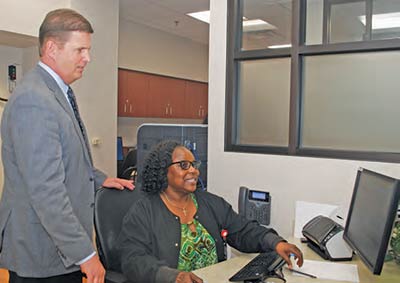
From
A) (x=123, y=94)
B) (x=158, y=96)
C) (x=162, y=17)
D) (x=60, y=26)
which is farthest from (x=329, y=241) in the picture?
(x=158, y=96)

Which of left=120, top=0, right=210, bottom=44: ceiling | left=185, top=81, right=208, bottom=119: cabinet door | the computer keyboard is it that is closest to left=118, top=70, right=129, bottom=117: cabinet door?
left=120, top=0, right=210, bottom=44: ceiling

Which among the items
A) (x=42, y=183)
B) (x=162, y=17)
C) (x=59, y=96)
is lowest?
(x=42, y=183)

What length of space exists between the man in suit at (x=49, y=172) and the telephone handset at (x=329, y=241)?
101 centimetres

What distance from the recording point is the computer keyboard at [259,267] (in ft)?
5.36

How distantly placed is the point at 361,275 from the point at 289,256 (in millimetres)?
293

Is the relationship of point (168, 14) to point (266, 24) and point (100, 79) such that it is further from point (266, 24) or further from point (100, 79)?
point (266, 24)

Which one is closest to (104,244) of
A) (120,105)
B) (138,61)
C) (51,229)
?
(51,229)

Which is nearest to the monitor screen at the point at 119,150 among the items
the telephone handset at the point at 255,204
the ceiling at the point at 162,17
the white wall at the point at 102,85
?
the white wall at the point at 102,85

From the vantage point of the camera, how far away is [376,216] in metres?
1.55

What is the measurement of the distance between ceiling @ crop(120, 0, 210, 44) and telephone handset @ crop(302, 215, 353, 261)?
3889 millimetres

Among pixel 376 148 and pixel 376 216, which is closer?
pixel 376 216

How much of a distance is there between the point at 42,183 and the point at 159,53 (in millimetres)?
5660

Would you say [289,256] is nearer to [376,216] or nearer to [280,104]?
[376,216]

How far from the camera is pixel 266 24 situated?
3.42 metres
